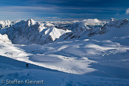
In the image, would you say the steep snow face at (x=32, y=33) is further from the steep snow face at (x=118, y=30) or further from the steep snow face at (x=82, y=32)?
the steep snow face at (x=118, y=30)

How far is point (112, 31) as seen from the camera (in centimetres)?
4388

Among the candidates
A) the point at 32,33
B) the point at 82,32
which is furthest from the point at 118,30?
the point at 32,33

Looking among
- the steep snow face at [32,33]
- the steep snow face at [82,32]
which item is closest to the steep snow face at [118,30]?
the steep snow face at [82,32]

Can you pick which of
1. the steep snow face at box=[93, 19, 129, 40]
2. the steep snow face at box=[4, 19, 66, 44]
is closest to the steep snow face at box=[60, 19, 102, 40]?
the steep snow face at box=[93, 19, 129, 40]

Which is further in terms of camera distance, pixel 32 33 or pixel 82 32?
pixel 32 33

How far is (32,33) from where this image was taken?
134 meters

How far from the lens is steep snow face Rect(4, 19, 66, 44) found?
115600 mm

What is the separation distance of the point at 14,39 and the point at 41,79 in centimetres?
14703

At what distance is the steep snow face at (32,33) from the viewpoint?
116 metres

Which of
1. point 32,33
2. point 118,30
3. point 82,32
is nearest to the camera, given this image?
point 118,30

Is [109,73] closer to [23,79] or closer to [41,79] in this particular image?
[41,79]

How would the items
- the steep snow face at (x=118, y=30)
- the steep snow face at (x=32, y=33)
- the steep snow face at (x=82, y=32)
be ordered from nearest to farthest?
the steep snow face at (x=118, y=30) < the steep snow face at (x=82, y=32) < the steep snow face at (x=32, y=33)

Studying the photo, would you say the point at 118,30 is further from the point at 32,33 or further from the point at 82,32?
the point at 32,33

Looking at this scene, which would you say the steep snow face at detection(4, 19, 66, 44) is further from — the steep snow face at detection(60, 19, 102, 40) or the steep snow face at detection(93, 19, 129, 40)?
the steep snow face at detection(93, 19, 129, 40)
